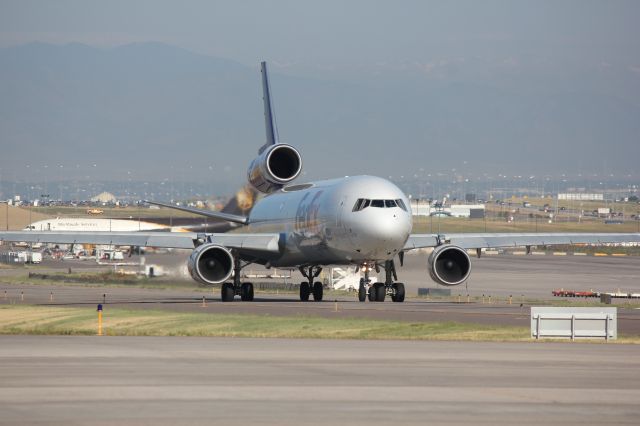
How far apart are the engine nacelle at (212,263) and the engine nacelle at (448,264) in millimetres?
8594

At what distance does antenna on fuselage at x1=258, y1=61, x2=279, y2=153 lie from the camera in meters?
69.2

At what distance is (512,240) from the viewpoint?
5641 centimetres

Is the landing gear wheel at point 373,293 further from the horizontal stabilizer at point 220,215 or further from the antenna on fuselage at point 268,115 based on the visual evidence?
the antenna on fuselage at point 268,115

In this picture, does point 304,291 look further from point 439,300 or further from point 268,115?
point 268,115

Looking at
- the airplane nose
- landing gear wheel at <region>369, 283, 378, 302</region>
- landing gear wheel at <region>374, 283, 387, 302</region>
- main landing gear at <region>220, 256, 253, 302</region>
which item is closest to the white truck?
main landing gear at <region>220, 256, 253, 302</region>

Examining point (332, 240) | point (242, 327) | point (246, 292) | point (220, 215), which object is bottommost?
point (242, 327)

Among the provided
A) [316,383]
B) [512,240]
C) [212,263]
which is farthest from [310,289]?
[316,383]

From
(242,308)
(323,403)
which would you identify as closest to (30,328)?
(242,308)

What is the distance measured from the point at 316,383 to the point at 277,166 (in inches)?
1627

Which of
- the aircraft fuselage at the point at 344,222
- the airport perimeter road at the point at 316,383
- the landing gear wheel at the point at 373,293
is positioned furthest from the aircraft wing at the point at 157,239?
the airport perimeter road at the point at 316,383

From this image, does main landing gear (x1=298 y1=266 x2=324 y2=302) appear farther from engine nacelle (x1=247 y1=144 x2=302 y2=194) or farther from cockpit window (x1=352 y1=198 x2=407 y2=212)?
cockpit window (x1=352 y1=198 x2=407 y2=212)

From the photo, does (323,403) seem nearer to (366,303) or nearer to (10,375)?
(10,375)

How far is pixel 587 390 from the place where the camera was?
72.3ft

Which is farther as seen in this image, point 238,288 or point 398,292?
point 238,288
